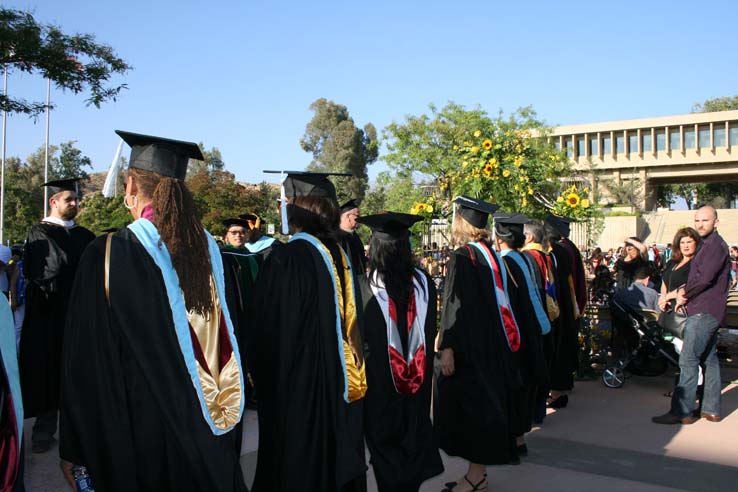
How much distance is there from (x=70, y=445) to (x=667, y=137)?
68501 mm

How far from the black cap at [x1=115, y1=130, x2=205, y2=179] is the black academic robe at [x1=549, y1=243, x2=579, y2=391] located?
5043mm

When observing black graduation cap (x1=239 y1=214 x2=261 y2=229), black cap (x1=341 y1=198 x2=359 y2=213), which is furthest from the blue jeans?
black graduation cap (x1=239 y1=214 x2=261 y2=229)

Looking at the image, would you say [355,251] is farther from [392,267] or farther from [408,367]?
[408,367]

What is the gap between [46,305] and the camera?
5.73 meters

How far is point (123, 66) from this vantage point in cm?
1035

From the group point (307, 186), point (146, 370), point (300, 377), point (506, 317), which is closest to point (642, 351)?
point (506, 317)

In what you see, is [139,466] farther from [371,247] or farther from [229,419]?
[371,247]

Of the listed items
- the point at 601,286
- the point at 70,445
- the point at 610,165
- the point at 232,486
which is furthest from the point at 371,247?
the point at 610,165

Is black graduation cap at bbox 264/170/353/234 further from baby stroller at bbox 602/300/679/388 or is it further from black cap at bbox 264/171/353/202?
baby stroller at bbox 602/300/679/388

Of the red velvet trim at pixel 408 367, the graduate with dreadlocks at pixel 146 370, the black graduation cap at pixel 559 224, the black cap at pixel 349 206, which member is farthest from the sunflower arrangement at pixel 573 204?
the graduate with dreadlocks at pixel 146 370

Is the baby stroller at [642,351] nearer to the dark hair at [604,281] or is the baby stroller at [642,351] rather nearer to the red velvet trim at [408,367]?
the dark hair at [604,281]

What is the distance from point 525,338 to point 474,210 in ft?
4.17

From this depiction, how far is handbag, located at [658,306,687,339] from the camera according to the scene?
746cm

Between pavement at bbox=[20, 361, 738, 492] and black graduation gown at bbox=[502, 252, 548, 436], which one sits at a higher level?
black graduation gown at bbox=[502, 252, 548, 436]
